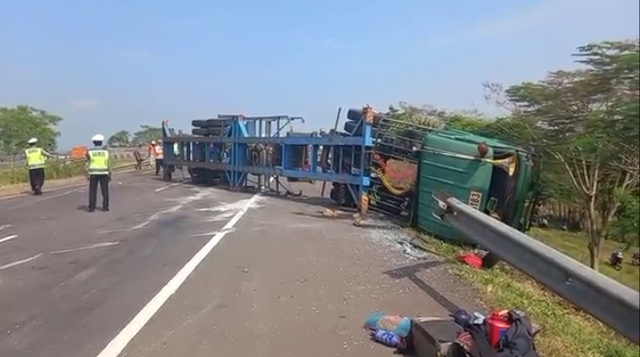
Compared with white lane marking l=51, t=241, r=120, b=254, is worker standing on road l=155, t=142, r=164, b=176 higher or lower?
higher

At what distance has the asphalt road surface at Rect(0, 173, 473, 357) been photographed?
196 inches

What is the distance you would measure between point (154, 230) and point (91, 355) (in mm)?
6363

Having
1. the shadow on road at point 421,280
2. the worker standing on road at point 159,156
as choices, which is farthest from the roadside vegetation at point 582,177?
Answer: the worker standing on road at point 159,156

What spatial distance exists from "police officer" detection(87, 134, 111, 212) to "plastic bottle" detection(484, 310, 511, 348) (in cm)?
1119

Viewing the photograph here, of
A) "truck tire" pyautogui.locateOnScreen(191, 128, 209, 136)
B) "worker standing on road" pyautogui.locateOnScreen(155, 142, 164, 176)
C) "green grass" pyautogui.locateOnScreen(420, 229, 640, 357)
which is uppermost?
"truck tire" pyautogui.locateOnScreen(191, 128, 209, 136)

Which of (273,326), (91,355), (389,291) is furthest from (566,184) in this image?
(91,355)

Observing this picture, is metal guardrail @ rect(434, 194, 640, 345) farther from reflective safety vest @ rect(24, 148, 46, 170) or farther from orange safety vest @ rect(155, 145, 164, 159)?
orange safety vest @ rect(155, 145, 164, 159)

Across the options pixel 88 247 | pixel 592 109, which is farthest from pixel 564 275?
pixel 88 247

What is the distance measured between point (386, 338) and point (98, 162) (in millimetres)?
10295

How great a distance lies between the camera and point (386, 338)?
5.06 metres

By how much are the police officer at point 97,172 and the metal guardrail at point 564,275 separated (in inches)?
440

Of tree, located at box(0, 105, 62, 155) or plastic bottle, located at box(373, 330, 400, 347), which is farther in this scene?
tree, located at box(0, 105, 62, 155)

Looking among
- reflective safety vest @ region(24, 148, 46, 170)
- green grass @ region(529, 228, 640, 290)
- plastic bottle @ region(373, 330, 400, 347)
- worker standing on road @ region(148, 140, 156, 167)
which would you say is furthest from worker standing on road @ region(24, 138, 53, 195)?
green grass @ region(529, 228, 640, 290)

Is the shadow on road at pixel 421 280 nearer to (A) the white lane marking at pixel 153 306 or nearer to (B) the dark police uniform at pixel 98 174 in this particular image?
(A) the white lane marking at pixel 153 306
